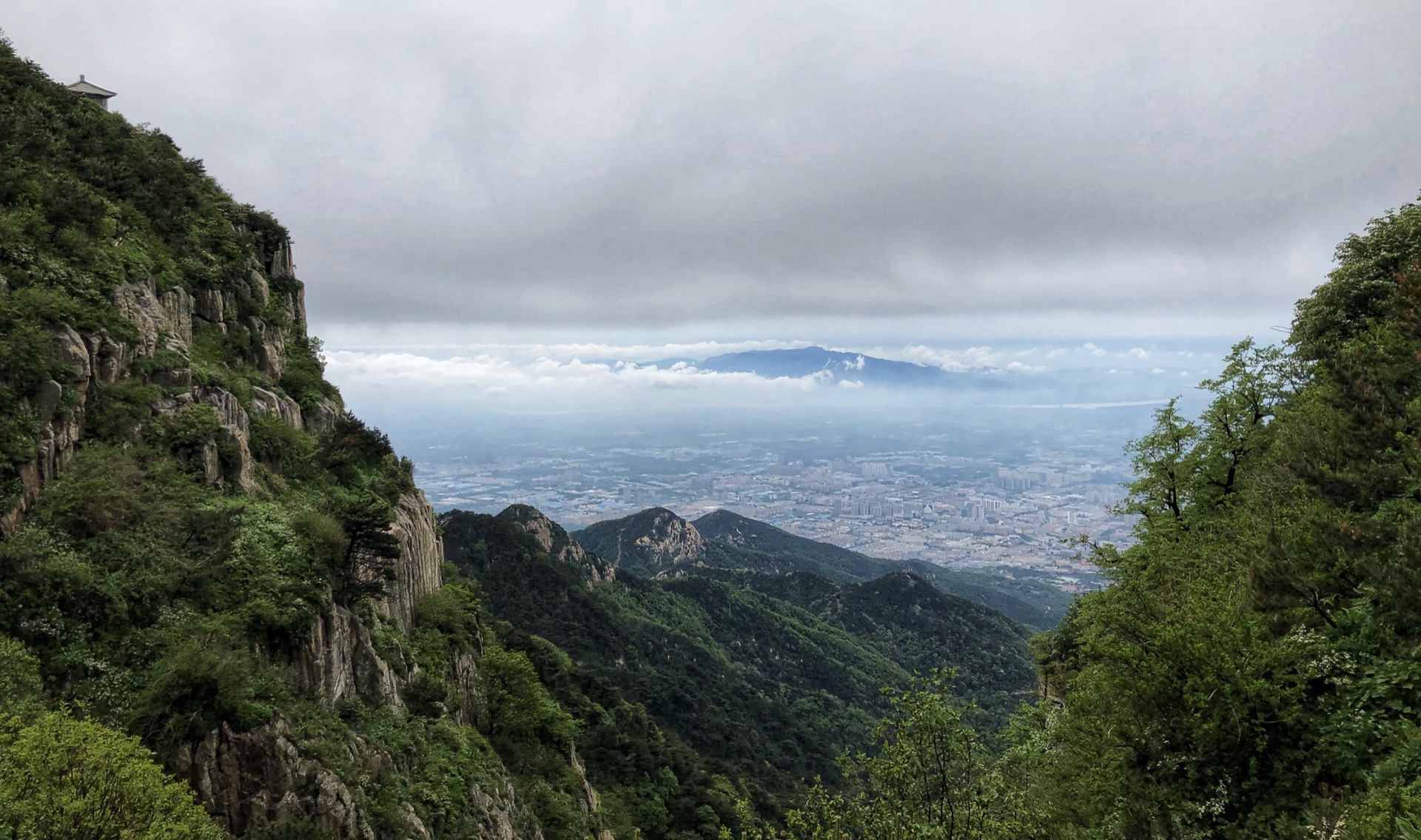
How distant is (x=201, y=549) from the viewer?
540 inches

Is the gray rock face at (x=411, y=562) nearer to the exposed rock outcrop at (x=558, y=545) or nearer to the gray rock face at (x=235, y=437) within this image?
the gray rock face at (x=235, y=437)

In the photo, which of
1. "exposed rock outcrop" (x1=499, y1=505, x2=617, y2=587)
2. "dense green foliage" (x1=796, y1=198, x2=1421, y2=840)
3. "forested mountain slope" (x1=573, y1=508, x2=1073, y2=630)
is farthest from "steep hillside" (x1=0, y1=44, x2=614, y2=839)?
"forested mountain slope" (x1=573, y1=508, x2=1073, y2=630)

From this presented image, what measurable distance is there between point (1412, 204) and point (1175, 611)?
22.6 meters

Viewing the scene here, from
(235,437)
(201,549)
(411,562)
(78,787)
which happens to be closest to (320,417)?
(411,562)

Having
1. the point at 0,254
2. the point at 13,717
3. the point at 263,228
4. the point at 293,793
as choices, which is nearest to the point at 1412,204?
the point at 293,793

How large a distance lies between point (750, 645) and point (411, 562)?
2394 inches

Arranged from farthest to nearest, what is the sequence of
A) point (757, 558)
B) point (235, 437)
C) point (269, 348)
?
point (757, 558), point (269, 348), point (235, 437)

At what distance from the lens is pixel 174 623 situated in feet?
39.0

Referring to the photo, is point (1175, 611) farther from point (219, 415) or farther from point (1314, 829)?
point (219, 415)

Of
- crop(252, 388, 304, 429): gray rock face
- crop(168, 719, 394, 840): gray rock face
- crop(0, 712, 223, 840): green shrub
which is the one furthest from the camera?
Result: crop(252, 388, 304, 429): gray rock face

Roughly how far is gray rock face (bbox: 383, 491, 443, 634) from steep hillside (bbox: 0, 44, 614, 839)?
0.53ft

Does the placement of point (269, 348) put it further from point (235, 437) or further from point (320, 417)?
point (235, 437)

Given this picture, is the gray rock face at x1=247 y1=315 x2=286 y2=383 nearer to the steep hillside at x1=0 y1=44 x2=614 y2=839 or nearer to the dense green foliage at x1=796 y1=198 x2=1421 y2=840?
the steep hillside at x1=0 y1=44 x2=614 y2=839

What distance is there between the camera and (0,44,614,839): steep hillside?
10.8 m
